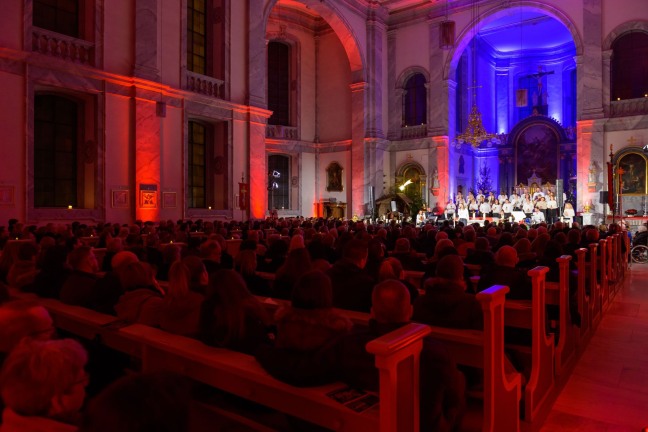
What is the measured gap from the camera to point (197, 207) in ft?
61.0

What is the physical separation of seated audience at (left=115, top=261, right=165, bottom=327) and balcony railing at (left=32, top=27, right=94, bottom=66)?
11.8m

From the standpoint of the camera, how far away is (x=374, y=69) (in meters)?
25.4

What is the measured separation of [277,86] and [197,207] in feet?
34.1

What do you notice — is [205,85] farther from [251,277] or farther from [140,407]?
[140,407]

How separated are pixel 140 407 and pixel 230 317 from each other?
1874 millimetres

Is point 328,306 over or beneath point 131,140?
beneath

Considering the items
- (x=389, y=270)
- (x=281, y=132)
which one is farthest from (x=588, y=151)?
(x=389, y=270)

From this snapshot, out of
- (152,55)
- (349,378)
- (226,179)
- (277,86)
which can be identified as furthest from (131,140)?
(349,378)

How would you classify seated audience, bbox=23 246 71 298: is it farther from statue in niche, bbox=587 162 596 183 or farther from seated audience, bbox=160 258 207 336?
statue in niche, bbox=587 162 596 183

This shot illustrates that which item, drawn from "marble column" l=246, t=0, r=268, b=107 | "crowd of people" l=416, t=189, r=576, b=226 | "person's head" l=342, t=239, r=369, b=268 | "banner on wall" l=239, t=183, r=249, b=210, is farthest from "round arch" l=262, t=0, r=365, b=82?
"person's head" l=342, t=239, r=369, b=268

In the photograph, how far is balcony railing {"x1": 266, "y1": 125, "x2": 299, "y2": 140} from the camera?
25.1m

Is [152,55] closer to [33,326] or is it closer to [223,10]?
[223,10]

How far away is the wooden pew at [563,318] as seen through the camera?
16.7ft

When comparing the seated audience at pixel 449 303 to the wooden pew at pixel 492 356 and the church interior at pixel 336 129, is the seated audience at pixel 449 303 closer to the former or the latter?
the wooden pew at pixel 492 356
